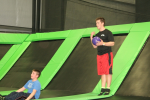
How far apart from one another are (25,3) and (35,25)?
95 centimetres

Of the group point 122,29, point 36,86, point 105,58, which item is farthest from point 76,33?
point 36,86

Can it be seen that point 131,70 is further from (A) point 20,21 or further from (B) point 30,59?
(A) point 20,21

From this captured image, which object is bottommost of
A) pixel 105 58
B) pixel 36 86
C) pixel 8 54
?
pixel 36 86

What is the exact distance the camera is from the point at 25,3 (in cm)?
932

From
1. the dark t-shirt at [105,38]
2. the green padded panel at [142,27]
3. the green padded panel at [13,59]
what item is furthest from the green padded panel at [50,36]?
the dark t-shirt at [105,38]

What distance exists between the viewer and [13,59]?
742 cm

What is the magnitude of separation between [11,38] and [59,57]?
96.8 inches

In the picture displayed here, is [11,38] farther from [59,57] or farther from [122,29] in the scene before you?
[122,29]

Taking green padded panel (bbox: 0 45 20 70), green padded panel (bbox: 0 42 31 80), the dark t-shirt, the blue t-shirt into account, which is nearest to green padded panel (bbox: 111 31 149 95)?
the dark t-shirt

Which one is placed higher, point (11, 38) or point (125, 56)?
point (11, 38)

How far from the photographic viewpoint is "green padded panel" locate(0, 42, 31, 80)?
701 centimetres

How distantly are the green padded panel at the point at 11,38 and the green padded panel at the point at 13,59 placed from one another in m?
0.23

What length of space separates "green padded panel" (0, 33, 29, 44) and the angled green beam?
197cm

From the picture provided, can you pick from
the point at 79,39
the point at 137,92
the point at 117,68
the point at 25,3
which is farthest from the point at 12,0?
the point at 137,92
